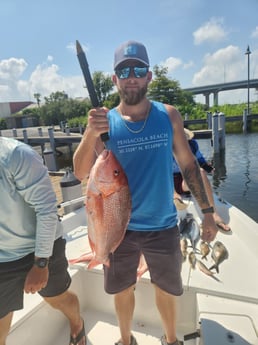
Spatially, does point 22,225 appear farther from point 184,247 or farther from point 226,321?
point 184,247

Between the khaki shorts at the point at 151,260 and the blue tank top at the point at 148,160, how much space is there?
0.27 feet

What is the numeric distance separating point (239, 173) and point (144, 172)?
1274 centimetres

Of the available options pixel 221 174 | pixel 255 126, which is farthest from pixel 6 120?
pixel 221 174

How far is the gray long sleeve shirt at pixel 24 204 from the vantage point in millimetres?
1542

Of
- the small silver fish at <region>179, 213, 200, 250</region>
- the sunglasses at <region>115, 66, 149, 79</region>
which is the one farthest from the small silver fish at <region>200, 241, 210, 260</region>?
the sunglasses at <region>115, 66, 149, 79</region>

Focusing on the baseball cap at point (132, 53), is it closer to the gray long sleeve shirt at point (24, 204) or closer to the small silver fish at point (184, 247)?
the gray long sleeve shirt at point (24, 204)

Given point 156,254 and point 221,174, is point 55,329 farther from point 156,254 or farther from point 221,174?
point 221,174

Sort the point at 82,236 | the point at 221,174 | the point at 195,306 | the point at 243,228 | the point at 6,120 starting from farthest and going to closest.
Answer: the point at 6,120, the point at 221,174, the point at 82,236, the point at 243,228, the point at 195,306

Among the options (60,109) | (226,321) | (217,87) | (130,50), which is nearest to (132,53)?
(130,50)

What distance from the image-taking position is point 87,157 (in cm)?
167

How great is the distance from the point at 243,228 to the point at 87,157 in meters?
2.28

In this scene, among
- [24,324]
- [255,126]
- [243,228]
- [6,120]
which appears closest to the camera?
[24,324]

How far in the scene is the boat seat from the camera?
1.64 meters

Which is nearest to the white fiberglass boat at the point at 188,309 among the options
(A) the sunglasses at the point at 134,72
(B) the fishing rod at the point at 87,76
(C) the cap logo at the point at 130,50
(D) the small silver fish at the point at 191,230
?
(D) the small silver fish at the point at 191,230
